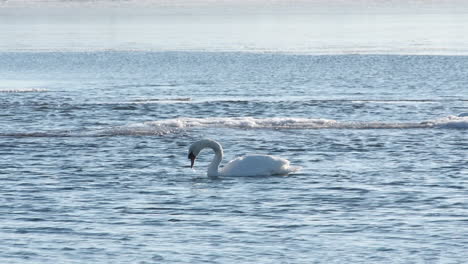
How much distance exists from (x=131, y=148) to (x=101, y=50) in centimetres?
3910

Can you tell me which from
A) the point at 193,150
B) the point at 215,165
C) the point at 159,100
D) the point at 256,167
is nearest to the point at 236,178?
the point at 256,167

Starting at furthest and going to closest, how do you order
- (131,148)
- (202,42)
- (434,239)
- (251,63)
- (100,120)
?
(202,42) → (251,63) → (100,120) → (131,148) → (434,239)

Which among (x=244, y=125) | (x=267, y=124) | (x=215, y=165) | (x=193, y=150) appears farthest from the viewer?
(x=267, y=124)

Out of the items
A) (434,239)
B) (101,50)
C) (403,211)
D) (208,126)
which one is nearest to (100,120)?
(208,126)

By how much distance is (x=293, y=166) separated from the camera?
19.3 metres

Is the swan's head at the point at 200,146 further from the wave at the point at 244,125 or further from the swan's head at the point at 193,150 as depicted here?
the wave at the point at 244,125

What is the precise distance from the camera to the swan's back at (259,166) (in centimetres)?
1836

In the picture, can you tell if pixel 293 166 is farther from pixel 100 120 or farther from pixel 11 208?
pixel 100 120

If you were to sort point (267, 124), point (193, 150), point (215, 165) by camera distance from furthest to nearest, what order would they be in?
point (267, 124) < point (193, 150) < point (215, 165)

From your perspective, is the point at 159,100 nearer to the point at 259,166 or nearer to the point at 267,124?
the point at 267,124

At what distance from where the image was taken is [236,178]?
1850cm

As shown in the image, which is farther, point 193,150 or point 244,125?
point 244,125

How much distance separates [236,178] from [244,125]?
24.4 feet

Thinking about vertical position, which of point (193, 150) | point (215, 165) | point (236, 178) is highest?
point (193, 150)
